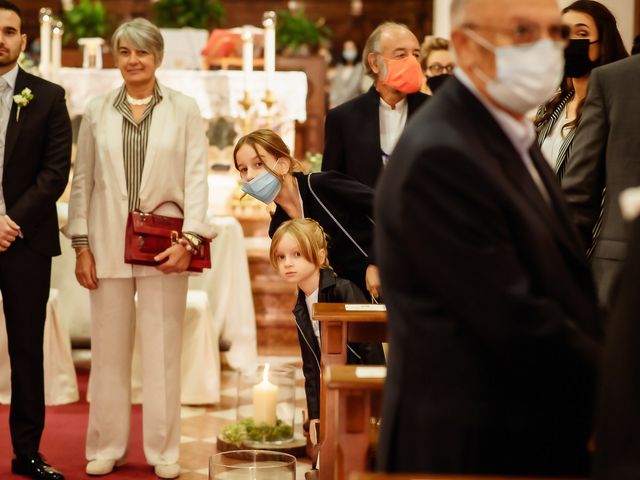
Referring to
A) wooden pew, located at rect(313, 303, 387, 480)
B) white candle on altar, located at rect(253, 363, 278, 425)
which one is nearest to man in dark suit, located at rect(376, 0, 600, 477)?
wooden pew, located at rect(313, 303, 387, 480)

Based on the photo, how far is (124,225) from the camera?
4.38m

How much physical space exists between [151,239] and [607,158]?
191 centimetres

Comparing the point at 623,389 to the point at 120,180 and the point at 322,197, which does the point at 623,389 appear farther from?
the point at 120,180

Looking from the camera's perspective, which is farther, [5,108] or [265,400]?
[265,400]

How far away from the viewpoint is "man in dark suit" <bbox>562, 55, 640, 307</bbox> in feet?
10.3

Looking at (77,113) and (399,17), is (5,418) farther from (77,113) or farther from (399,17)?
(399,17)

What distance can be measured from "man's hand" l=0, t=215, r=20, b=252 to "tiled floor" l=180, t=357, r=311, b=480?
124cm

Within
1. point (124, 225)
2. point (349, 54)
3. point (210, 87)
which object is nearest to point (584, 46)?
point (124, 225)

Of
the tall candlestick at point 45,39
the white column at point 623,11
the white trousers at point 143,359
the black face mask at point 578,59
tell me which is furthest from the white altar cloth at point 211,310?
the black face mask at point 578,59

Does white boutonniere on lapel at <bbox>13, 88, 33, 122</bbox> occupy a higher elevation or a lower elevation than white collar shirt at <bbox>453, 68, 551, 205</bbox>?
higher

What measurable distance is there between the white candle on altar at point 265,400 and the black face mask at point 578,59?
74.1 inches

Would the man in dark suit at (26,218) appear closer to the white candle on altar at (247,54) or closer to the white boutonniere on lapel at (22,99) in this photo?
the white boutonniere on lapel at (22,99)

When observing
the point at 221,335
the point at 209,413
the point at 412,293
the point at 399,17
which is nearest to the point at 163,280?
the point at 209,413

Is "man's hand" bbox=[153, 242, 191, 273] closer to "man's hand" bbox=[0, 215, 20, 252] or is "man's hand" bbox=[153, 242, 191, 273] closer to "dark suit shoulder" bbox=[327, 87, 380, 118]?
"man's hand" bbox=[0, 215, 20, 252]
